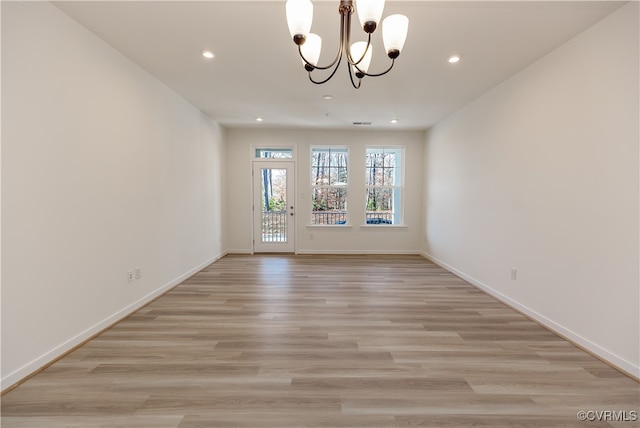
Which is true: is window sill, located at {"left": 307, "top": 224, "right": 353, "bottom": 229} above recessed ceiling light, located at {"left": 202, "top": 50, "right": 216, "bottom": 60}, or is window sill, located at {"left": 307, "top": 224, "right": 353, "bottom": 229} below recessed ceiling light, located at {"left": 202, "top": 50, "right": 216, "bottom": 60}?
below

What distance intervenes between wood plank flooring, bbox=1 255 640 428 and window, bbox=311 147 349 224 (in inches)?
117

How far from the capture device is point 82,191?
2.16 m

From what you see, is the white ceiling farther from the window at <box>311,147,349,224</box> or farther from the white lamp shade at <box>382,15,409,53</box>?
the window at <box>311,147,349,224</box>

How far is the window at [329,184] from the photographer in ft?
19.0

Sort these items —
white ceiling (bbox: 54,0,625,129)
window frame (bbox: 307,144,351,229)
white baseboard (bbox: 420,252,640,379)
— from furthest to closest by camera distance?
window frame (bbox: 307,144,351,229) < white ceiling (bbox: 54,0,625,129) < white baseboard (bbox: 420,252,640,379)

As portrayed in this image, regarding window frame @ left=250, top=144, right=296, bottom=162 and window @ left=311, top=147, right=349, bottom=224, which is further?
window @ left=311, top=147, right=349, bottom=224

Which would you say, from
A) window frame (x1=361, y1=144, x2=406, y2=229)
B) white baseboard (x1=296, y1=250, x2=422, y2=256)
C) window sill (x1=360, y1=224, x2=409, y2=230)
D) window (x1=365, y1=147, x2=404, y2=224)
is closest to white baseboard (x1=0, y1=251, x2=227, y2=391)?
white baseboard (x1=296, y1=250, x2=422, y2=256)

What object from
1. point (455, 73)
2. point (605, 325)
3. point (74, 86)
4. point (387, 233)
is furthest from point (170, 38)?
point (387, 233)

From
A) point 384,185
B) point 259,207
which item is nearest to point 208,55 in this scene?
point 259,207

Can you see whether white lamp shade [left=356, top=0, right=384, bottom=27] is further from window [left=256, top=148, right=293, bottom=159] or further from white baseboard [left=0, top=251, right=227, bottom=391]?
window [left=256, top=148, right=293, bottom=159]

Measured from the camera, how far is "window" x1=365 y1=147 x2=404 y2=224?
5.81 m

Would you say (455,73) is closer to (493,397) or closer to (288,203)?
(493,397)

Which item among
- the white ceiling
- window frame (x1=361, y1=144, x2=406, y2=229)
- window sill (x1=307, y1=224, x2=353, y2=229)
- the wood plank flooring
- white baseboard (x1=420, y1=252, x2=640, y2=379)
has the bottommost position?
the wood plank flooring

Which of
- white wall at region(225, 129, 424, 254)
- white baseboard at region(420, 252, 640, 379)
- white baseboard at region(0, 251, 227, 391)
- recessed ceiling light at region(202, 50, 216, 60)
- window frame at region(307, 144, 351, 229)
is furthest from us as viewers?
window frame at region(307, 144, 351, 229)
